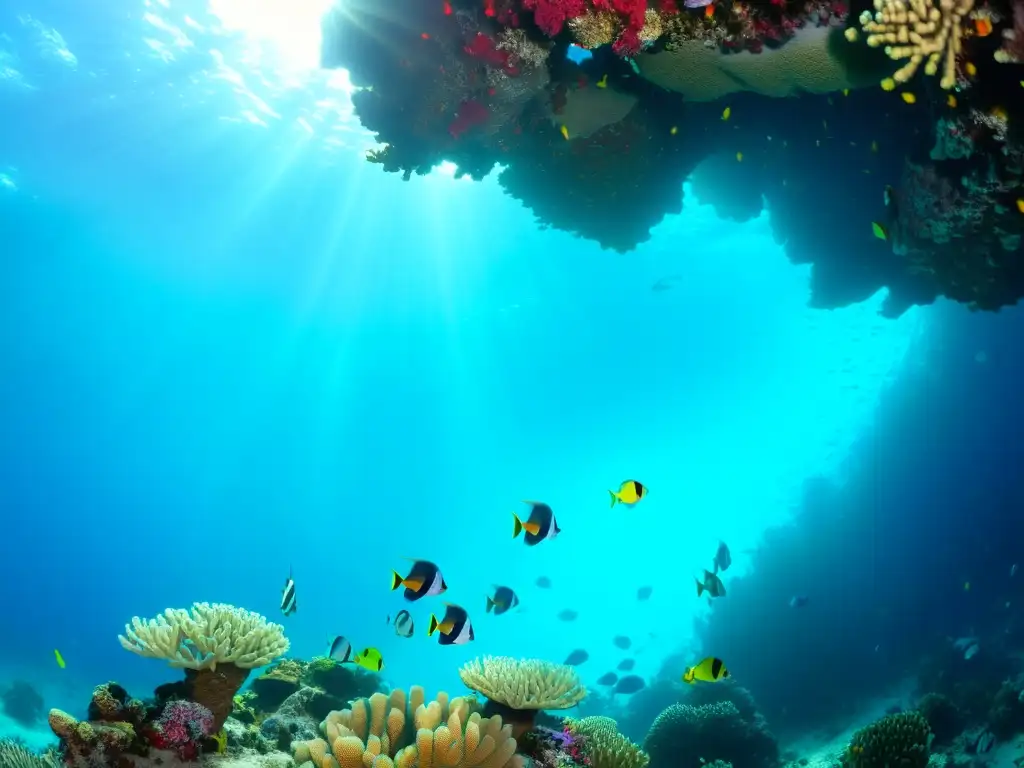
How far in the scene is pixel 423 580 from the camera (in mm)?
4527

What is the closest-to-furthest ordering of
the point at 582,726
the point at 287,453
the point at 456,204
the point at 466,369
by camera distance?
1. the point at 582,726
2. the point at 456,204
3. the point at 466,369
4. the point at 287,453

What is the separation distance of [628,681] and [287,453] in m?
78.9

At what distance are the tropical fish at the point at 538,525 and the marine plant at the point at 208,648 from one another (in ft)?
7.75

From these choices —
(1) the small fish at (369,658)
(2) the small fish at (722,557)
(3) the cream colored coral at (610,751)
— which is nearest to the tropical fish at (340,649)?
(1) the small fish at (369,658)

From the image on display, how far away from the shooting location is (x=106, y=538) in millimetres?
90188

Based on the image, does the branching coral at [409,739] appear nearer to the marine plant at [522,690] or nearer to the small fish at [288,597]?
the marine plant at [522,690]

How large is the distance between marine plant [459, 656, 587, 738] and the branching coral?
0.52 metres

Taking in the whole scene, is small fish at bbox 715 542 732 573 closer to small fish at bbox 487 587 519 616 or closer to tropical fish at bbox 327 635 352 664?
small fish at bbox 487 587 519 616

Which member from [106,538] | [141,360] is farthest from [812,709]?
[106,538]

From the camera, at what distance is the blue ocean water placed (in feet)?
69.3

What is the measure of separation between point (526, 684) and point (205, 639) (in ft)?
8.87

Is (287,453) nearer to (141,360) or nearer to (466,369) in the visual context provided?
(141,360)

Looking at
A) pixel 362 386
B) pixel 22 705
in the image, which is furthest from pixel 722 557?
pixel 362 386

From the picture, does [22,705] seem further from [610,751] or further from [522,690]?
[610,751]
